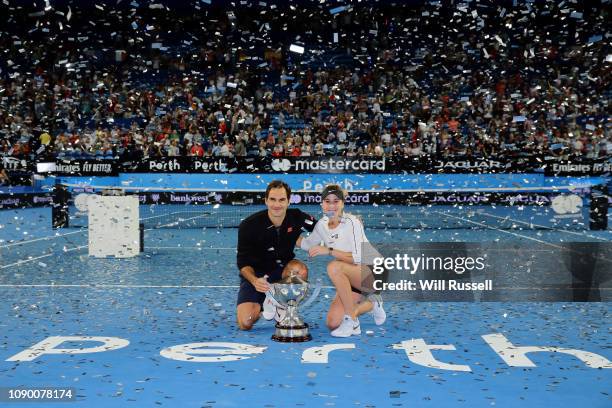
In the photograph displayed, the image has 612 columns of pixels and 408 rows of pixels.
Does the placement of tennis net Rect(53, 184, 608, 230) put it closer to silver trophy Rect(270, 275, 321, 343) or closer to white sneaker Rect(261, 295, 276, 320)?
white sneaker Rect(261, 295, 276, 320)

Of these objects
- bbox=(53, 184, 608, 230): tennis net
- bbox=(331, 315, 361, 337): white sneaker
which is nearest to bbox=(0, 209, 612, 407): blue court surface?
bbox=(331, 315, 361, 337): white sneaker

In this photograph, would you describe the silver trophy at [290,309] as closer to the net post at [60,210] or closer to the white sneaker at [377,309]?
the white sneaker at [377,309]

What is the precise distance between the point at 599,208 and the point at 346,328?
44.4ft

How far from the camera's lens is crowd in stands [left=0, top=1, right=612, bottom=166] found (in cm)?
3072

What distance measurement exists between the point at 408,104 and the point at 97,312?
2684cm

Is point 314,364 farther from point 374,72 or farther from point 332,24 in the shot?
point 332,24

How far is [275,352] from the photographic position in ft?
21.1

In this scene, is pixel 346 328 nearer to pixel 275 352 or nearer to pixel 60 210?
pixel 275 352

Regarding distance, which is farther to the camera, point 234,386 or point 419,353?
point 419,353

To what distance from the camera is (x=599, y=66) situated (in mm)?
35594

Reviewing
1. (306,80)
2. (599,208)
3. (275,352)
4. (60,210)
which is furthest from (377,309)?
(306,80)

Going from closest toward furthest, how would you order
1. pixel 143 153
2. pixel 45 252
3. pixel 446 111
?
pixel 45 252 → pixel 143 153 → pixel 446 111

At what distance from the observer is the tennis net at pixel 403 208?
20281mm

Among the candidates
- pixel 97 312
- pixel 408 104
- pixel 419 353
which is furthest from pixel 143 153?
pixel 419 353
